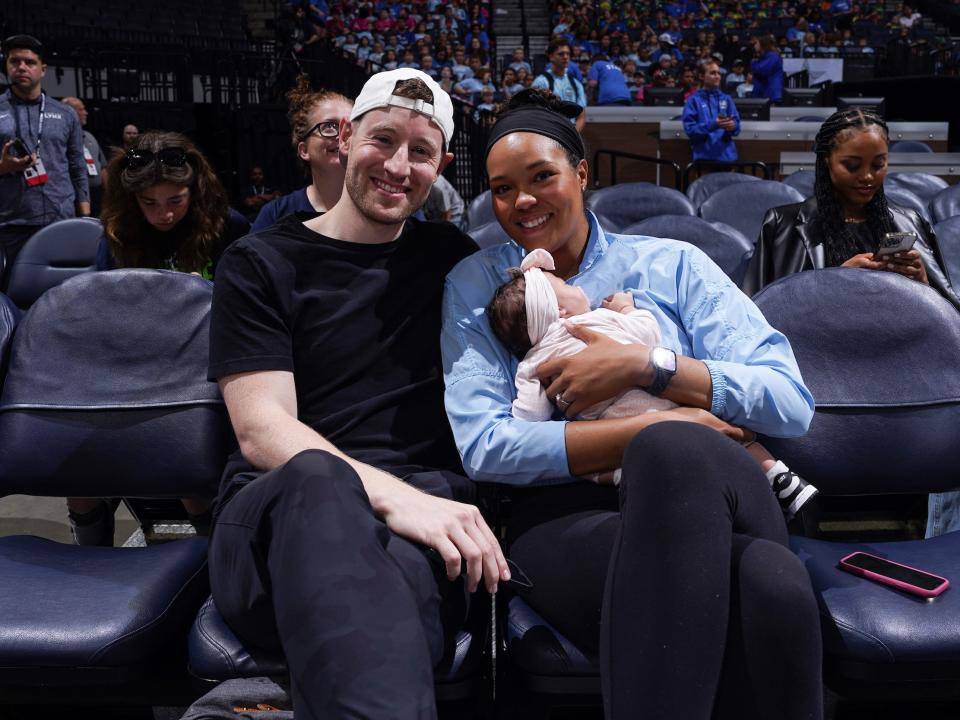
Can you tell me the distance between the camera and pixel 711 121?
7.90 m

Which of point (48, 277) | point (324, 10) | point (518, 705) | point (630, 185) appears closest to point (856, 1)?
point (324, 10)

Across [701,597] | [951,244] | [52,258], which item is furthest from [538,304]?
[52,258]

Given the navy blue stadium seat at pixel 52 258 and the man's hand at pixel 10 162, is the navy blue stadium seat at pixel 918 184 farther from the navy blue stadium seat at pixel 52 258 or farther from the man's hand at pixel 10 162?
the man's hand at pixel 10 162

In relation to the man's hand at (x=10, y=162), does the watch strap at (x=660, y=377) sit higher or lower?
lower

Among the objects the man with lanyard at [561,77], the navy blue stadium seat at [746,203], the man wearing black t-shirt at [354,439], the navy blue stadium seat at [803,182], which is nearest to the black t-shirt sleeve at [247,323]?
the man wearing black t-shirt at [354,439]

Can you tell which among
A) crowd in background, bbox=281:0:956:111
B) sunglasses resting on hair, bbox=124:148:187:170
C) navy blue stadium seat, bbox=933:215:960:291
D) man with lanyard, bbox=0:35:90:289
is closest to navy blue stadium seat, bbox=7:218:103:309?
man with lanyard, bbox=0:35:90:289

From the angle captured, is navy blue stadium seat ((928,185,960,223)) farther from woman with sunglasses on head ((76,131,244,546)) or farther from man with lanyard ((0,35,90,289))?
man with lanyard ((0,35,90,289))

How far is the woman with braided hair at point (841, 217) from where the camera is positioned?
2.95 m

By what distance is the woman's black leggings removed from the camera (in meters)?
1.35

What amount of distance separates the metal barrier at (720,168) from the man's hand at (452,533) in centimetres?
638

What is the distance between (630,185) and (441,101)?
2.70m

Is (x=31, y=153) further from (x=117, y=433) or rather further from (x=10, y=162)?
(x=117, y=433)

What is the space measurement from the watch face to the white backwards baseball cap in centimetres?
67

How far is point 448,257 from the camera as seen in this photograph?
2.07 metres
